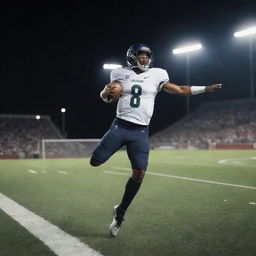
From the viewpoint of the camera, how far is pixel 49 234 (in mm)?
3996

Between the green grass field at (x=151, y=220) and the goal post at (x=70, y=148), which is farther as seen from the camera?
the goal post at (x=70, y=148)

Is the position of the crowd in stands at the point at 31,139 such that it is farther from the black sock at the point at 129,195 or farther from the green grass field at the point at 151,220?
the black sock at the point at 129,195

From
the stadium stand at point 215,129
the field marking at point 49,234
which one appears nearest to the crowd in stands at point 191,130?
the stadium stand at point 215,129

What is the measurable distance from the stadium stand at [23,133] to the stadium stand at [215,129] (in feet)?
34.1

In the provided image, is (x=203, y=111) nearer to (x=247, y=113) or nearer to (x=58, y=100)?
(x=247, y=113)

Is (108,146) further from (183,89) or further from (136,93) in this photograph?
(183,89)

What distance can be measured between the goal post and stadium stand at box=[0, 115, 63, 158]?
4107 mm

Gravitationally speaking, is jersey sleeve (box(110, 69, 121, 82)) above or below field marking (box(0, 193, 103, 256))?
above

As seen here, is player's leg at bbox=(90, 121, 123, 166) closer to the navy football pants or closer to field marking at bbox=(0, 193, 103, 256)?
the navy football pants

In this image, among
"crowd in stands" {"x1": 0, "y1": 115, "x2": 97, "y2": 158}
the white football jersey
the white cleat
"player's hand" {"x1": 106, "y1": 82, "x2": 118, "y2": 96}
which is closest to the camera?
the white cleat

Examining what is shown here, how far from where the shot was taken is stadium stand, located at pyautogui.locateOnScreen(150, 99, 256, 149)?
32.2 m

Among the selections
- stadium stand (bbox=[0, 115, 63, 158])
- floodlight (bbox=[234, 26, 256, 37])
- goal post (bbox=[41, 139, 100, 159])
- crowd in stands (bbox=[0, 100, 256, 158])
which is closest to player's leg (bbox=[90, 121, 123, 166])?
goal post (bbox=[41, 139, 100, 159])

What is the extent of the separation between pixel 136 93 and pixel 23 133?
1332 inches

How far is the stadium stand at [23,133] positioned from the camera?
1323 inches
